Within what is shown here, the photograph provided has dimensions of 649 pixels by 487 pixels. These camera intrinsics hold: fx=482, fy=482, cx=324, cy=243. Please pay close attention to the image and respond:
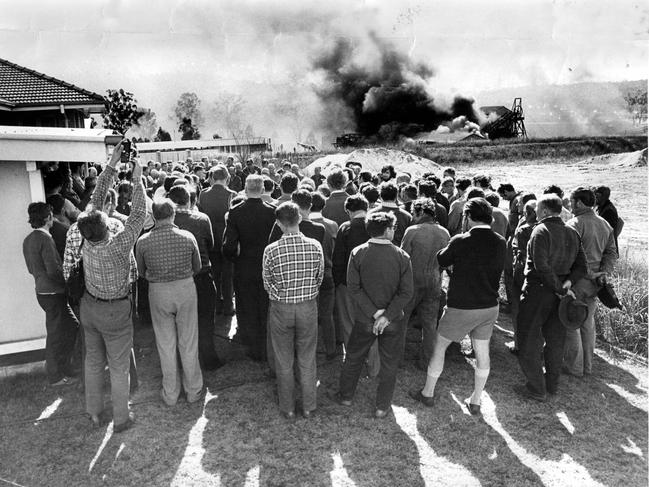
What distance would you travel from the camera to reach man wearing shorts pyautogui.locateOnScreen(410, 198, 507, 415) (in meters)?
3.84

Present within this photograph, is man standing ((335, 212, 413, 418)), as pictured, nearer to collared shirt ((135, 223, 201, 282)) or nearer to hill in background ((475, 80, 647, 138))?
collared shirt ((135, 223, 201, 282))

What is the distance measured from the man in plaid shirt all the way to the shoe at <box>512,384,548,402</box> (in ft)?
6.50

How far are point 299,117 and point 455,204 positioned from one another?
49.3 meters

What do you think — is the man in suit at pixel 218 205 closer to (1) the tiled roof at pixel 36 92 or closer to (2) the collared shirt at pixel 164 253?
(2) the collared shirt at pixel 164 253

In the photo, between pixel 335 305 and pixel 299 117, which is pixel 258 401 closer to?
pixel 335 305

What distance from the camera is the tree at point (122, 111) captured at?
58500mm

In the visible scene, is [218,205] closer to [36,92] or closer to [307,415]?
[307,415]

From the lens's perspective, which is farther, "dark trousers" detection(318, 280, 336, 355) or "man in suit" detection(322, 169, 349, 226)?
"man in suit" detection(322, 169, 349, 226)

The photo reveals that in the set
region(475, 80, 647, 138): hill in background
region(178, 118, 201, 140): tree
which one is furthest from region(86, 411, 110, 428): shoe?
region(475, 80, 647, 138): hill in background

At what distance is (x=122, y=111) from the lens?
5991 centimetres

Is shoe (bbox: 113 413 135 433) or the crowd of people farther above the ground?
the crowd of people

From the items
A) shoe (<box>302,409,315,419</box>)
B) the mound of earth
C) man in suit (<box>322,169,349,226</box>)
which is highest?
man in suit (<box>322,169,349,226</box>)

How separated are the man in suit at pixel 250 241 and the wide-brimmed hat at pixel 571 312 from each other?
2.78m

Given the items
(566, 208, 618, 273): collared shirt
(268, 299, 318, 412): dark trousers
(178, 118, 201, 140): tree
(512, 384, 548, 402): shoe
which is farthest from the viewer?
(178, 118, 201, 140): tree
